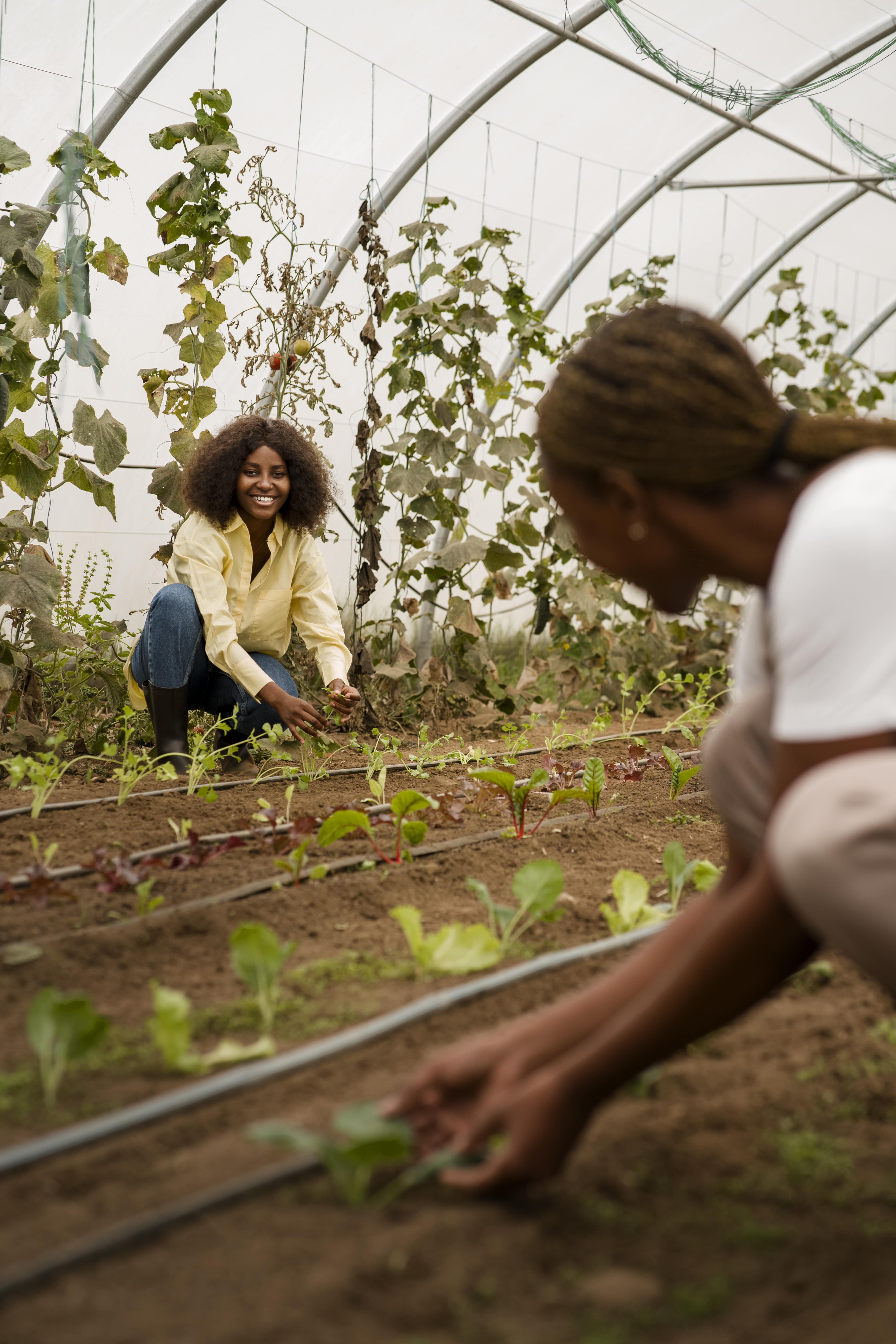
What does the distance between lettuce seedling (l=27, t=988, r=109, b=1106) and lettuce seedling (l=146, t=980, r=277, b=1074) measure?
75 mm

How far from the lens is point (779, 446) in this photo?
1206mm

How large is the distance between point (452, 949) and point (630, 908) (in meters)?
0.38

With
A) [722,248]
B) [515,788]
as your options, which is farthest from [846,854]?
[722,248]

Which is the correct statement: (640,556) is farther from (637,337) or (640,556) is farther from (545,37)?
(545,37)

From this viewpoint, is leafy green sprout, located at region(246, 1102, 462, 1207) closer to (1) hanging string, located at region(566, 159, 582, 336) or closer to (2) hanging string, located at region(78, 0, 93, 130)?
(2) hanging string, located at region(78, 0, 93, 130)

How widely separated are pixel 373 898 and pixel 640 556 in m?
1.16

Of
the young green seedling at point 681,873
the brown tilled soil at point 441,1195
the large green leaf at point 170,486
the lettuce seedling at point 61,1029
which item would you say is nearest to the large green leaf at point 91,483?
the large green leaf at point 170,486

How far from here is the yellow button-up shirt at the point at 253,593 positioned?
3373 mm

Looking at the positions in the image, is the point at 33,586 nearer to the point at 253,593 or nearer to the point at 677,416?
the point at 253,593

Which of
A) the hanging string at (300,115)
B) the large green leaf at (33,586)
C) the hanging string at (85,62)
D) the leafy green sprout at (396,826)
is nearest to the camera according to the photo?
the leafy green sprout at (396,826)

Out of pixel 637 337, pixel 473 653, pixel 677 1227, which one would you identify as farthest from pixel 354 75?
pixel 677 1227

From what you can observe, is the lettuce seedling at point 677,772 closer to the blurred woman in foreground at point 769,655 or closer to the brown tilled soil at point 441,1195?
the brown tilled soil at point 441,1195

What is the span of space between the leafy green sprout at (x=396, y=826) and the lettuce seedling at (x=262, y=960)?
22.1 inches

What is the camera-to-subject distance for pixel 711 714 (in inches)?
193
